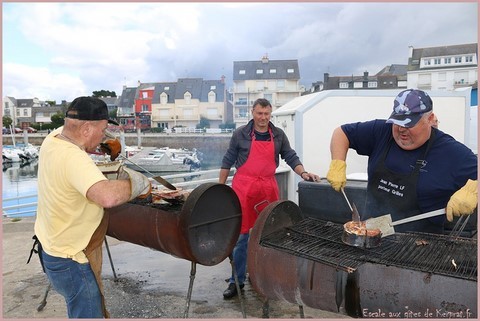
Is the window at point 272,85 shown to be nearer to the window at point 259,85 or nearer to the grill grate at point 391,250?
the window at point 259,85

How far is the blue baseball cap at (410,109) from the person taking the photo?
2.22 m

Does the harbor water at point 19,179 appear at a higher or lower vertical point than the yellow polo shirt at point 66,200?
lower

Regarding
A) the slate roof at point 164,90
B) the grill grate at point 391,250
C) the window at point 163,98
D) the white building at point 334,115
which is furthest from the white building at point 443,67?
the grill grate at point 391,250

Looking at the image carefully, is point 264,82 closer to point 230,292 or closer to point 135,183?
point 230,292

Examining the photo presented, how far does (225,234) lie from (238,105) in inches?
1134

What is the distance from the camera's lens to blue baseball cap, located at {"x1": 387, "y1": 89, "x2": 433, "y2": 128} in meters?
2.22

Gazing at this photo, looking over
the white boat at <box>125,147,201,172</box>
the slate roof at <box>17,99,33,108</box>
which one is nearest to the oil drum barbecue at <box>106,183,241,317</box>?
the white boat at <box>125,147,201,172</box>

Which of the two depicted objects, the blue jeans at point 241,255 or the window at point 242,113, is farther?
the window at point 242,113

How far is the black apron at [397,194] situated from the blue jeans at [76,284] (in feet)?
6.28

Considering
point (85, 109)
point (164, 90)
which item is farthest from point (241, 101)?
point (85, 109)

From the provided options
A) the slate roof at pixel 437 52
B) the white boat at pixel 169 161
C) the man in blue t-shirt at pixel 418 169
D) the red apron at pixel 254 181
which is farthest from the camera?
the slate roof at pixel 437 52

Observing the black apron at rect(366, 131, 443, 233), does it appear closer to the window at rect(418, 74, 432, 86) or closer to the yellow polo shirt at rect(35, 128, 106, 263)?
the yellow polo shirt at rect(35, 128, 106, 263)

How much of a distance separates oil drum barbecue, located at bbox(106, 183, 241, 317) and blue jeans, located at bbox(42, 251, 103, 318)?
0.80m

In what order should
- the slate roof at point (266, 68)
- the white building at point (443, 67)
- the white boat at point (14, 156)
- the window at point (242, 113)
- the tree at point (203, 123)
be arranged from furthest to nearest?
the tree at point (203, 123), the white building at point (443, 67), the white boat at point (14, 156), the slate roof at point (266, 68), the window at point (242, 113)
